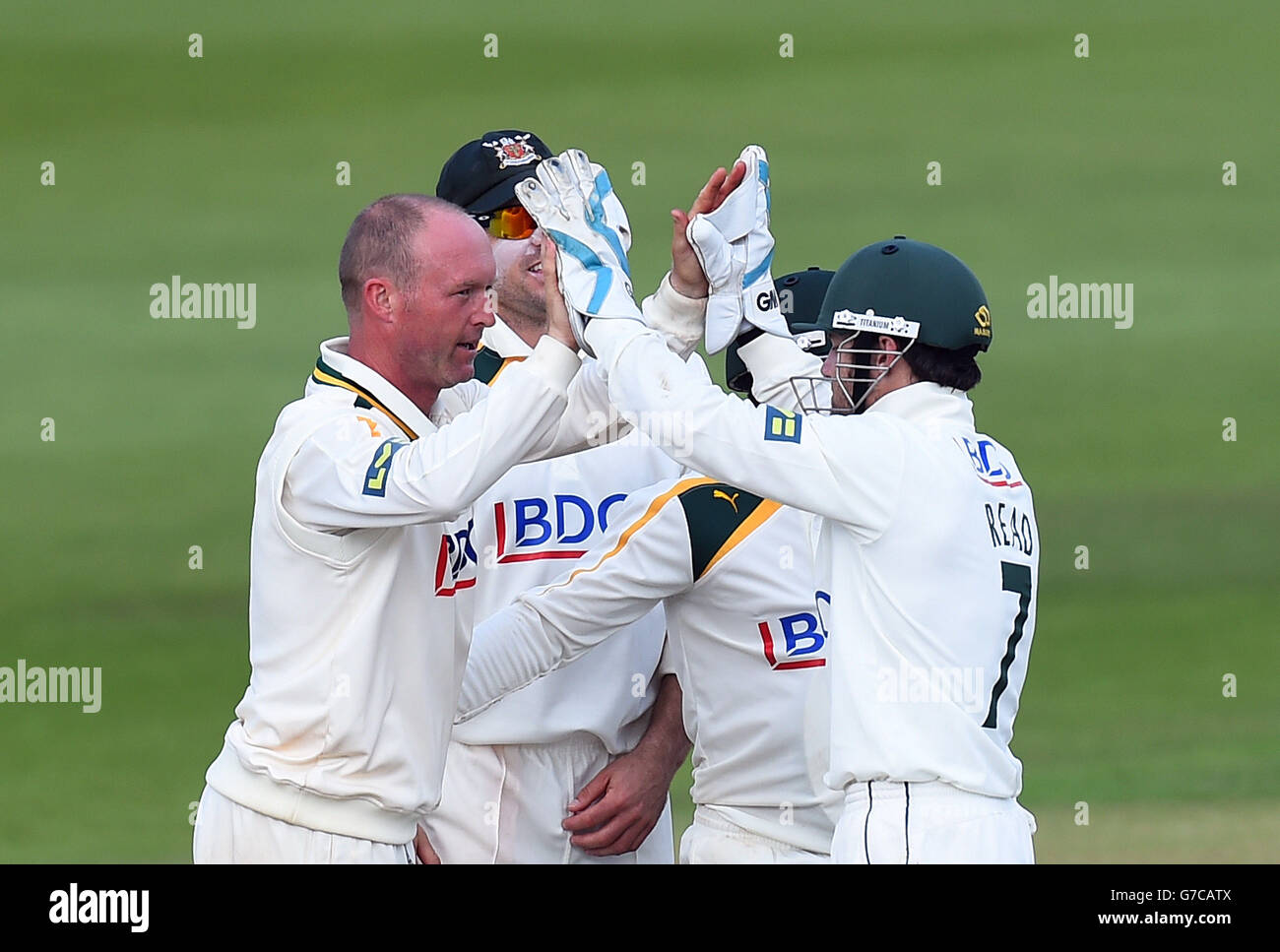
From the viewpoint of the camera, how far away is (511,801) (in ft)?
13.6

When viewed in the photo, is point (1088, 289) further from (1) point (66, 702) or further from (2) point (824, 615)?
(2) point (824, 615)

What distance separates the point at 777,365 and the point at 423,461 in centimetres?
97

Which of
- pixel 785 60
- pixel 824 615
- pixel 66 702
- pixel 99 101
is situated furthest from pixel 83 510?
pixel 824 615

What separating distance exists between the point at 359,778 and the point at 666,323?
115 cm

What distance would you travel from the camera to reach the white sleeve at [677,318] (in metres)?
3.97

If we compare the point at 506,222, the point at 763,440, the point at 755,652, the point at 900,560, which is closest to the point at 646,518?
the point at 755,652

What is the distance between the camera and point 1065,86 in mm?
17062

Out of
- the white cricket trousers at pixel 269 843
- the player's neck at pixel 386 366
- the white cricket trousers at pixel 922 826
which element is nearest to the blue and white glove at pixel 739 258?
the player's neck at pixel 386 366

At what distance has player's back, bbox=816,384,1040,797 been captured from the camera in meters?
3.38

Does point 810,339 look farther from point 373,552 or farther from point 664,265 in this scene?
point 664,265

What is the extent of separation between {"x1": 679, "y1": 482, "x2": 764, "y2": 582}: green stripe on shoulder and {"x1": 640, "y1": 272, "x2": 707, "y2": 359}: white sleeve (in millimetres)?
303

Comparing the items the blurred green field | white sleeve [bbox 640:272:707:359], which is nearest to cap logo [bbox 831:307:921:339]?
white sleeve [bbox 640:272:707:359]

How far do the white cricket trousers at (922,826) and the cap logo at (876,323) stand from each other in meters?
0.84

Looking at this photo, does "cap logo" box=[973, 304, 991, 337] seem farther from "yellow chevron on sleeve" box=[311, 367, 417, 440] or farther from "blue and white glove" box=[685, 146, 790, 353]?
"yellow chevron on sleeve" box=[311, 367, 417, 440]
